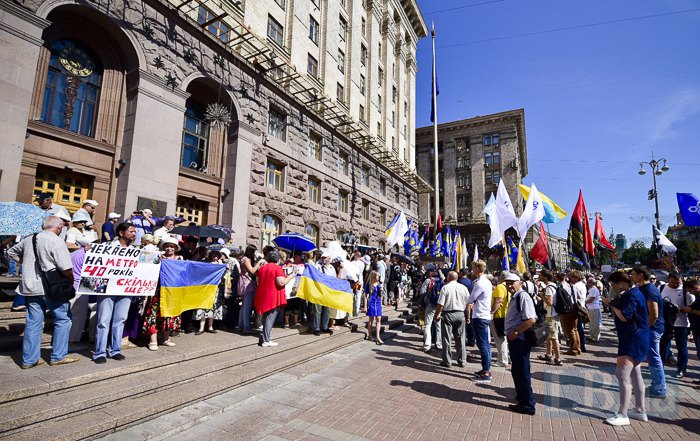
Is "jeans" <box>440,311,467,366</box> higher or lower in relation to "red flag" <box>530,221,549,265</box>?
lower

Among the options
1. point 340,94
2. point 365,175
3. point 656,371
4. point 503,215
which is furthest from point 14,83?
point 365,175

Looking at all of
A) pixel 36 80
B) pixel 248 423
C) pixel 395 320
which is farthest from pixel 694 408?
pixel 36 80

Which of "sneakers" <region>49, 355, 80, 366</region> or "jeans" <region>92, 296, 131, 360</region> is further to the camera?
"jeans" <region>92, 296, 131, 360</region>

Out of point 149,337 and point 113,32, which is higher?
point 113,32

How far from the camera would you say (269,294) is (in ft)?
23.2

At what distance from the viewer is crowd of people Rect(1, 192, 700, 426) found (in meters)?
4.66

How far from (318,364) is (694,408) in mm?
6386

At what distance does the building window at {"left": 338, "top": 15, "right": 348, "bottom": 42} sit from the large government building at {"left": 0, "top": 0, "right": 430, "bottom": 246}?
105 mm

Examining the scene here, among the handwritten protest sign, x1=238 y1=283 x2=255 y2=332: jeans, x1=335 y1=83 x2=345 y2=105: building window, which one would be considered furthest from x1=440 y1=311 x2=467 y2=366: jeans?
x1=335 y1=83 x2=345 y2=105: building window

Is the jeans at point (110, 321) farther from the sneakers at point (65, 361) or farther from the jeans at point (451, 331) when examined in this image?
the jeans at point (451, 331)

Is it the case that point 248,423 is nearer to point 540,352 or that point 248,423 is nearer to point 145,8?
point 540,352

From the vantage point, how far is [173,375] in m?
4.92

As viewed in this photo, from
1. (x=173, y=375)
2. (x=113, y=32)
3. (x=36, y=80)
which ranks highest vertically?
(x=113, y=32)

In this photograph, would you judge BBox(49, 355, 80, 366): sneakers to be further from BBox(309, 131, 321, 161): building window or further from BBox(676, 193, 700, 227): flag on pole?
BBox(309, 131, 321, 161): building window
